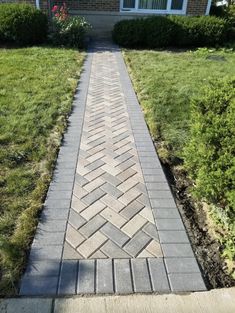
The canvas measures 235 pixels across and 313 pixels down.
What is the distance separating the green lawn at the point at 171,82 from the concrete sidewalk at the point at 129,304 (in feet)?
6.54

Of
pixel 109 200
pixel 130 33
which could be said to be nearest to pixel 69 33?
pixel 130 33

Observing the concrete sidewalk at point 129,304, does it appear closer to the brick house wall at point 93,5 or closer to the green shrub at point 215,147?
the green shrub at point 215,147

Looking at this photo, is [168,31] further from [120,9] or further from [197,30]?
[120,9]

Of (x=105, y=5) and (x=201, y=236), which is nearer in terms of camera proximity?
(x=201, y=236)

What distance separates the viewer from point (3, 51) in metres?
9.10

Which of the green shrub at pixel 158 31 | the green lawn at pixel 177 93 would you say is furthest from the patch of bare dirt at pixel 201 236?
the green shrub at pixel 158 31

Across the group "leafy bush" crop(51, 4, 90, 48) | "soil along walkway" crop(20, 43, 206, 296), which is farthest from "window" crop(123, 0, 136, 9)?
"soil along walkway" crop(20, 43, 206, 296)

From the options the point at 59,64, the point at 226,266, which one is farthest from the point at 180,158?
the point at 59,64

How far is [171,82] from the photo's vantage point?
6.83 meters

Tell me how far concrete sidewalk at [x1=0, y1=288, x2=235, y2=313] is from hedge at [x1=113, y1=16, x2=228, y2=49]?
9.38 m

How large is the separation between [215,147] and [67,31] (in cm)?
806

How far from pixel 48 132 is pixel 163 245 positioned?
8.01 feet

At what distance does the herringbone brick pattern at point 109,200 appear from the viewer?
8.46ft

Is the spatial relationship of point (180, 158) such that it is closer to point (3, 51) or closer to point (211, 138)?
point (211, 138)
